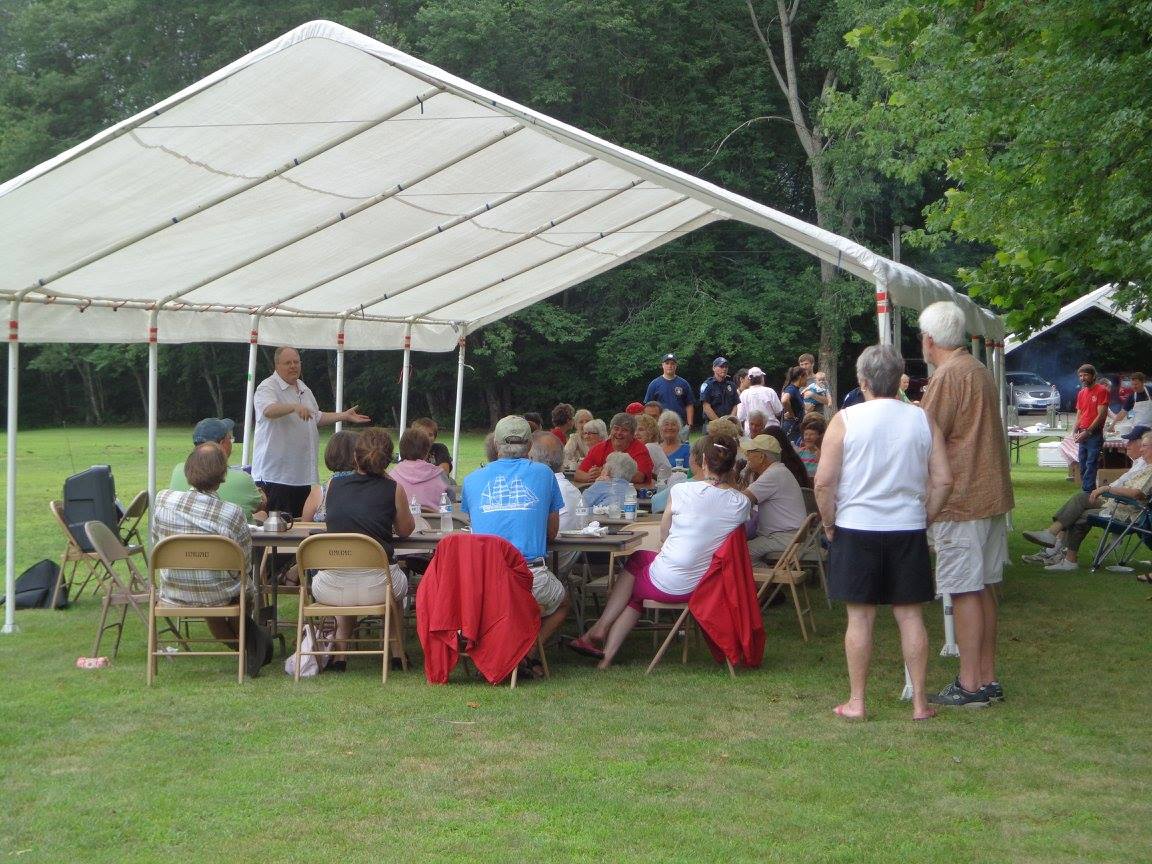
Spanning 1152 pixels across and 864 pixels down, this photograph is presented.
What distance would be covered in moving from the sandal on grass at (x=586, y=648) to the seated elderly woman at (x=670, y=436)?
11.2 feet

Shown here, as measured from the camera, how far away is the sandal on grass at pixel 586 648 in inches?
273

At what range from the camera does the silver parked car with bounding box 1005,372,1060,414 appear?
32281 mm

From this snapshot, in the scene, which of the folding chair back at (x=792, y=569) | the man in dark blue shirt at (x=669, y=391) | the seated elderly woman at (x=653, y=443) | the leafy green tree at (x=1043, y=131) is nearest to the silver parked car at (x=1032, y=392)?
the man in dark blue shirt at (x=669, y=391)

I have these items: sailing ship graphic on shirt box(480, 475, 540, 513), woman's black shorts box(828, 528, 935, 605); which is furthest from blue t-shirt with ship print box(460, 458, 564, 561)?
woman's black shorts box(828, 528, 935, 605)

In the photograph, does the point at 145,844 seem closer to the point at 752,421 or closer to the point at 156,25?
the point at 752,421

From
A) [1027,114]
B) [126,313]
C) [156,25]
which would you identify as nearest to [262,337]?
[126,313]

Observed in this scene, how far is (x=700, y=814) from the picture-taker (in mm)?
4332

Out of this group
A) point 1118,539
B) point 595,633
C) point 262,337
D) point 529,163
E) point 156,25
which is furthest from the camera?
point 156,25

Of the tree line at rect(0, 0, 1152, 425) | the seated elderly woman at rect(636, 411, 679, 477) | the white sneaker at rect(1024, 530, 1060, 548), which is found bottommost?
the white sneaker at rect(1024, 530, 1060, 548)

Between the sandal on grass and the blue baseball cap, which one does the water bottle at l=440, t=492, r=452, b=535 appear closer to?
the sandal on grass

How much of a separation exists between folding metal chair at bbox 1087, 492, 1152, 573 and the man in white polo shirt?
6047mm

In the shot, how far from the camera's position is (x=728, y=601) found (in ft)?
20.9

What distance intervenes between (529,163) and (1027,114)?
11.2 ft

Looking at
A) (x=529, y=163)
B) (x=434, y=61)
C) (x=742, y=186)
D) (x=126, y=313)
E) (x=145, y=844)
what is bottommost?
(x=145, y=844)
